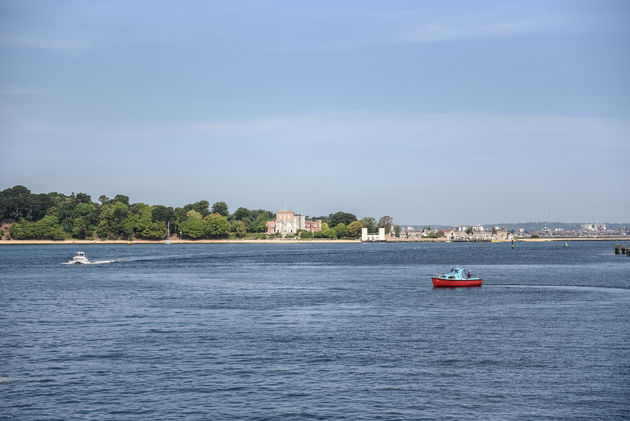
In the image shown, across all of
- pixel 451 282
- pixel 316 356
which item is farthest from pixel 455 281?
pixel 316 356

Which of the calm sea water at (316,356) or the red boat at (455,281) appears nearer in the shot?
the calm sea water at (316,356)

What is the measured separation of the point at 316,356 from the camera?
1639 inches

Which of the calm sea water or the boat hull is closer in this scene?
the calm sea water

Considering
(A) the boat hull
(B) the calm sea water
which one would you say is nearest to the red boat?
(A) the boat hull

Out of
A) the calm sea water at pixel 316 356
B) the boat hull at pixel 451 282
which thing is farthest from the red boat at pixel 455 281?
the calm sea water at pixel 316 356

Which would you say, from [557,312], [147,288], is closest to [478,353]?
[557,312]

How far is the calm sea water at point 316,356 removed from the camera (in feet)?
103

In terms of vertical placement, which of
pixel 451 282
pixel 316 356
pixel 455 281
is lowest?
pixel 316 356

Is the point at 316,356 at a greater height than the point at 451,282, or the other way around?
the point at 451,282

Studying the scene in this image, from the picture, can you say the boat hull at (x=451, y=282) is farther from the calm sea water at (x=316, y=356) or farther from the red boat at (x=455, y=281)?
the calm sea water at (x=316, y=356)

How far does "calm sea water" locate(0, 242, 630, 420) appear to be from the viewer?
31250mm

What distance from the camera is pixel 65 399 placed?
3244 cm

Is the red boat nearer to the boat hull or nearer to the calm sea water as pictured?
the boat hull

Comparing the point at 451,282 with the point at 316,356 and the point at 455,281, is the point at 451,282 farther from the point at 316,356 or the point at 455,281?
the point at 316,356
